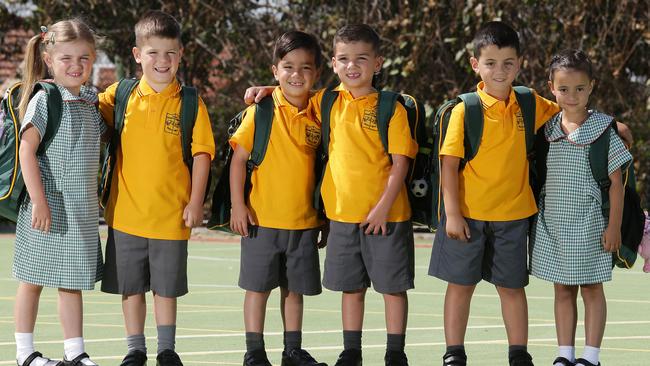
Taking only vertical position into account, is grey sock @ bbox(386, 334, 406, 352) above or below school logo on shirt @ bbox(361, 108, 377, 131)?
below

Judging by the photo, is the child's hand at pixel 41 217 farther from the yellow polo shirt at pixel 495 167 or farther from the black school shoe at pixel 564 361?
the black school shoe at pixel 564 361

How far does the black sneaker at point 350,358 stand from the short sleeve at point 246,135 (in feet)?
3.67

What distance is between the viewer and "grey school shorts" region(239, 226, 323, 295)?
702 centimetres

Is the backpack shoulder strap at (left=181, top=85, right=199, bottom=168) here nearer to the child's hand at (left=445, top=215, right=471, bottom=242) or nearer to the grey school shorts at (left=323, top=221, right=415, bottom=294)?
the grey school shorts at (left=323, top=221, right=415, bottom=294)

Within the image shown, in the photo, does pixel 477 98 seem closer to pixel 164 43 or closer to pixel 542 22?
pixel 164 43

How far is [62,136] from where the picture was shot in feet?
22.2

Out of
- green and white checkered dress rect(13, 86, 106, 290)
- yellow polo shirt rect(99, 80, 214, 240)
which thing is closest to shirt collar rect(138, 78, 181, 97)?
yellow polo shirt rect(99, 80, 214, 240)

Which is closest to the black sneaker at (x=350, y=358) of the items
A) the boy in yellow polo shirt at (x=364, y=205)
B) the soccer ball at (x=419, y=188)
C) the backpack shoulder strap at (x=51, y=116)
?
the boy in yellow polo shirt at (x=364, y=205)

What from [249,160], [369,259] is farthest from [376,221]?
[249,160]

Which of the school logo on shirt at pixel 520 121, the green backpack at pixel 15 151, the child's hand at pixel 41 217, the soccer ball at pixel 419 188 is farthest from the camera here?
the soccer ball at pixel 419 188

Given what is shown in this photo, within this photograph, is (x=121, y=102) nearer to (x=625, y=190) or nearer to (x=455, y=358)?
(x=455, y=358)

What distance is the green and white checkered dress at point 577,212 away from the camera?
681 cm

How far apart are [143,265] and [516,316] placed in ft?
6.09

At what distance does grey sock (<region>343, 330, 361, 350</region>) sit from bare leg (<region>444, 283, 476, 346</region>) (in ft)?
1.44
